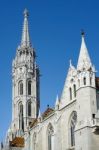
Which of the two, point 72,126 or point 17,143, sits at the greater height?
point 72,126

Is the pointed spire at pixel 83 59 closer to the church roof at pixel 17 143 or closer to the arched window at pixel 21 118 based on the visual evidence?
the church roof at pixel 17 143

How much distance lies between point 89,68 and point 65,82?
7.35 m

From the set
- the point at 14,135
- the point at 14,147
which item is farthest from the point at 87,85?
the point at 14,135

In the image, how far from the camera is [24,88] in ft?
321

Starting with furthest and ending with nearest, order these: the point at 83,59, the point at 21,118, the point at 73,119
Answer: the point at 21,118 < the point at 73,119 < the point at 83,59

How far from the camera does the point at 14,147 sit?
81.6 meters

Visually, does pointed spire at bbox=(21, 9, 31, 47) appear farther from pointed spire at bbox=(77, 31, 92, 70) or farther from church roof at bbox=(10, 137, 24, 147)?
pointed spire at bbox=(77, 31, 92, 70)

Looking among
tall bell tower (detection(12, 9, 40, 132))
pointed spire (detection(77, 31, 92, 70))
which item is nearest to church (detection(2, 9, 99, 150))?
pointed spire (detection(77, 31, 92, 70))

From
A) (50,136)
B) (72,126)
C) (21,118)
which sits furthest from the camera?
(21,118)

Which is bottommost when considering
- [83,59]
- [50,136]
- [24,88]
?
[50,136]

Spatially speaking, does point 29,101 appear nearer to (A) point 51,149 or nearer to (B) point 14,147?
(B) point 14,147

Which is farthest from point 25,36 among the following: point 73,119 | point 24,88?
point 73,119

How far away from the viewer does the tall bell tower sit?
317 ft

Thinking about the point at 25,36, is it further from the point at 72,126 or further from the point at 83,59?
the point at 83,59
